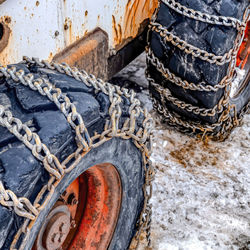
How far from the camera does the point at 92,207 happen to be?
4.76 feet

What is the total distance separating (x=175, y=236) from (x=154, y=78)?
906mm

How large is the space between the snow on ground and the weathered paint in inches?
26.5

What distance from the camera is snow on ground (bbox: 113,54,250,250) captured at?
1.82 meters

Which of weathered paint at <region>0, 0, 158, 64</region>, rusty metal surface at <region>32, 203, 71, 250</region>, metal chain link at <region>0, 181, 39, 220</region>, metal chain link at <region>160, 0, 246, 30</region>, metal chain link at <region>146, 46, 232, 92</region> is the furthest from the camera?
metal chain link at <region>146, 46, 232, 92</region>

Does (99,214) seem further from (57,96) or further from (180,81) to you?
(180,81)

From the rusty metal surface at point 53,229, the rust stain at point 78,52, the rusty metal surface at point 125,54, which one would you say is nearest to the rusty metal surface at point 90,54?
the rust stain at point 78,52

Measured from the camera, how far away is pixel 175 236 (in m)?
1.82

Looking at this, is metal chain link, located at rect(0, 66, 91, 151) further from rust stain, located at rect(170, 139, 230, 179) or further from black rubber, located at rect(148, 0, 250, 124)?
rust stain, located at rect(170, 139, 230, 179)

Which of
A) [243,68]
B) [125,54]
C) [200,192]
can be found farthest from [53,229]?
[243,68]

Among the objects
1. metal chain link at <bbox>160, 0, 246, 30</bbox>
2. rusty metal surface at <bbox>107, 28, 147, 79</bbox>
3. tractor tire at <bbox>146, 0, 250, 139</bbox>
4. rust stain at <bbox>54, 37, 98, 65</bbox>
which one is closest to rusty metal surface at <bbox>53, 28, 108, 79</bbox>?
rust stain at <bbox>54, 37, 98, 65</bbox>

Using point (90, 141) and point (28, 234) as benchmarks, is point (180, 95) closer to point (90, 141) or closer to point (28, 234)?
point (90, 141)

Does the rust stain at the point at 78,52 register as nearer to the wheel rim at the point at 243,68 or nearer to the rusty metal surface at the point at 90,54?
the rusty metal surface at the point at 90,54

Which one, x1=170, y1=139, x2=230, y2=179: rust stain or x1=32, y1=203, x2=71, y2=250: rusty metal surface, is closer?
x1=32, y1=203, x2=71, y2=250: rusty metal surface

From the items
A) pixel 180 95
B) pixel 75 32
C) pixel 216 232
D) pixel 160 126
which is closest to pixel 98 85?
pixel 75 32
